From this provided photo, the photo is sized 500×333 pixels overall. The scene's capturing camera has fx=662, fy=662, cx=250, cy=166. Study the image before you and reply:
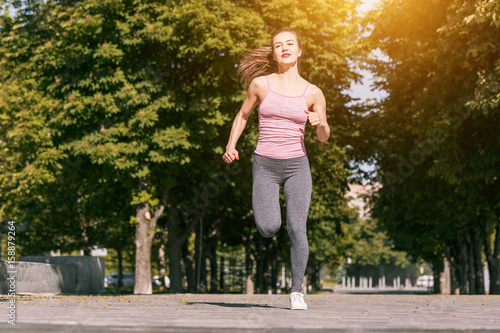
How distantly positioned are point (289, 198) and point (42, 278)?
834cm

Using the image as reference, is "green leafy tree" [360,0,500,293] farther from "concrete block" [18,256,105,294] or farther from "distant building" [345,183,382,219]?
"concrete block" [18,256,105,294]

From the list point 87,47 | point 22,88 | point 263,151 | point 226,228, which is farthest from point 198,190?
point 263,151

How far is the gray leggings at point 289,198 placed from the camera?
6.20m

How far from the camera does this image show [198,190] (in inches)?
867

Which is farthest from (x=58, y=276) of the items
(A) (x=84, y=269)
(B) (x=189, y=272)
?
(B) (x=189, y=272)

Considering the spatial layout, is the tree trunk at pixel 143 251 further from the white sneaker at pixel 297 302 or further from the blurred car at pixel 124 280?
the blurred car at pixel 124 280

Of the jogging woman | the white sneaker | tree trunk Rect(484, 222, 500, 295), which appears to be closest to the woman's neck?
the jogging woman

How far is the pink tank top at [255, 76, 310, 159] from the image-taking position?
6254 mm

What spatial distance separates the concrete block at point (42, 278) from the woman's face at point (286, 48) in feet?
20.5

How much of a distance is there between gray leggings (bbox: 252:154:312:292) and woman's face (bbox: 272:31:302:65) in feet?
3.23

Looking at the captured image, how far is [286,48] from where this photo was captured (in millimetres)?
6520

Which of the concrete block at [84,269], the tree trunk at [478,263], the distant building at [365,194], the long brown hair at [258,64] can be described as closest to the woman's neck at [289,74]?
the long brown hair at [258,64]

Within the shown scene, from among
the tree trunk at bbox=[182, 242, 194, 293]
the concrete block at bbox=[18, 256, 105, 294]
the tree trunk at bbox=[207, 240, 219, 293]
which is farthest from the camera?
the tree trunk at bbox=[207, 240, 219, 293]

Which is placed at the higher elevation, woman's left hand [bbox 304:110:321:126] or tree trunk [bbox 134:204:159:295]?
woman's left hand [bbox 304:110:321:126]
